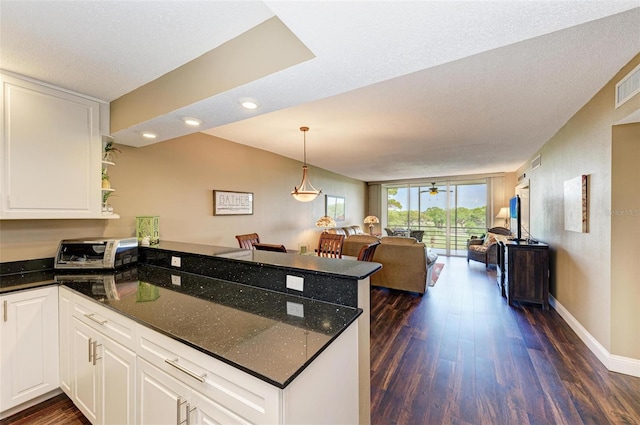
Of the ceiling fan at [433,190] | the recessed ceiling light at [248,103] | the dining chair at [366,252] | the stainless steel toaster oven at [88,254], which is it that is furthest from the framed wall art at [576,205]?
the ceiling fan at [433,190]

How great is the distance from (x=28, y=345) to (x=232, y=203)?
104 inches

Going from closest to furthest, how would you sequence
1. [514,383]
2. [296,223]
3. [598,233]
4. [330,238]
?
1. [514,383]
2. [598,233]
3. [330,238]
4. [296,223]

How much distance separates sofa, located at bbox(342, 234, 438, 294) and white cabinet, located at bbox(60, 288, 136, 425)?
140 inches

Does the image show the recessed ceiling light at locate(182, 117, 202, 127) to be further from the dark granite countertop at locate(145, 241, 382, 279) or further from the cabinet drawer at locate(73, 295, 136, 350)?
the cabinet drawer at locate(73, 295, 136, 350)

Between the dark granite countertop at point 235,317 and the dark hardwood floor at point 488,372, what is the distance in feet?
3.64

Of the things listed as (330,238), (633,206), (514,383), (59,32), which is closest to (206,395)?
(59,32)

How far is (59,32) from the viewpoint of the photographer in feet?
4.91

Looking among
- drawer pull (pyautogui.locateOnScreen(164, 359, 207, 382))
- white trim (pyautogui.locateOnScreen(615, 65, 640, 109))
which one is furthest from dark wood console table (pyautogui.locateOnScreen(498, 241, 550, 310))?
drawer pull (pyautogui.locateOnScreen(164, 359, 207, 382))

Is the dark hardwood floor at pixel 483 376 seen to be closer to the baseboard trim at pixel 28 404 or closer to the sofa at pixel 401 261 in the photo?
the baseboard trim at pixel 28 404

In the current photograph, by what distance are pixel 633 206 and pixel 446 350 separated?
207 centimetres

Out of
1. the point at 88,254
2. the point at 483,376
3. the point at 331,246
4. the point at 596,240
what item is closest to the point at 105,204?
the point at 88,254

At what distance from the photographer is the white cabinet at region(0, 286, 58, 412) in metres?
1.74

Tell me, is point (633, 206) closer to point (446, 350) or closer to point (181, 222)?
point (446, 350)

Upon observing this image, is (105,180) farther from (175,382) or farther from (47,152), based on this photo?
(175,382)
